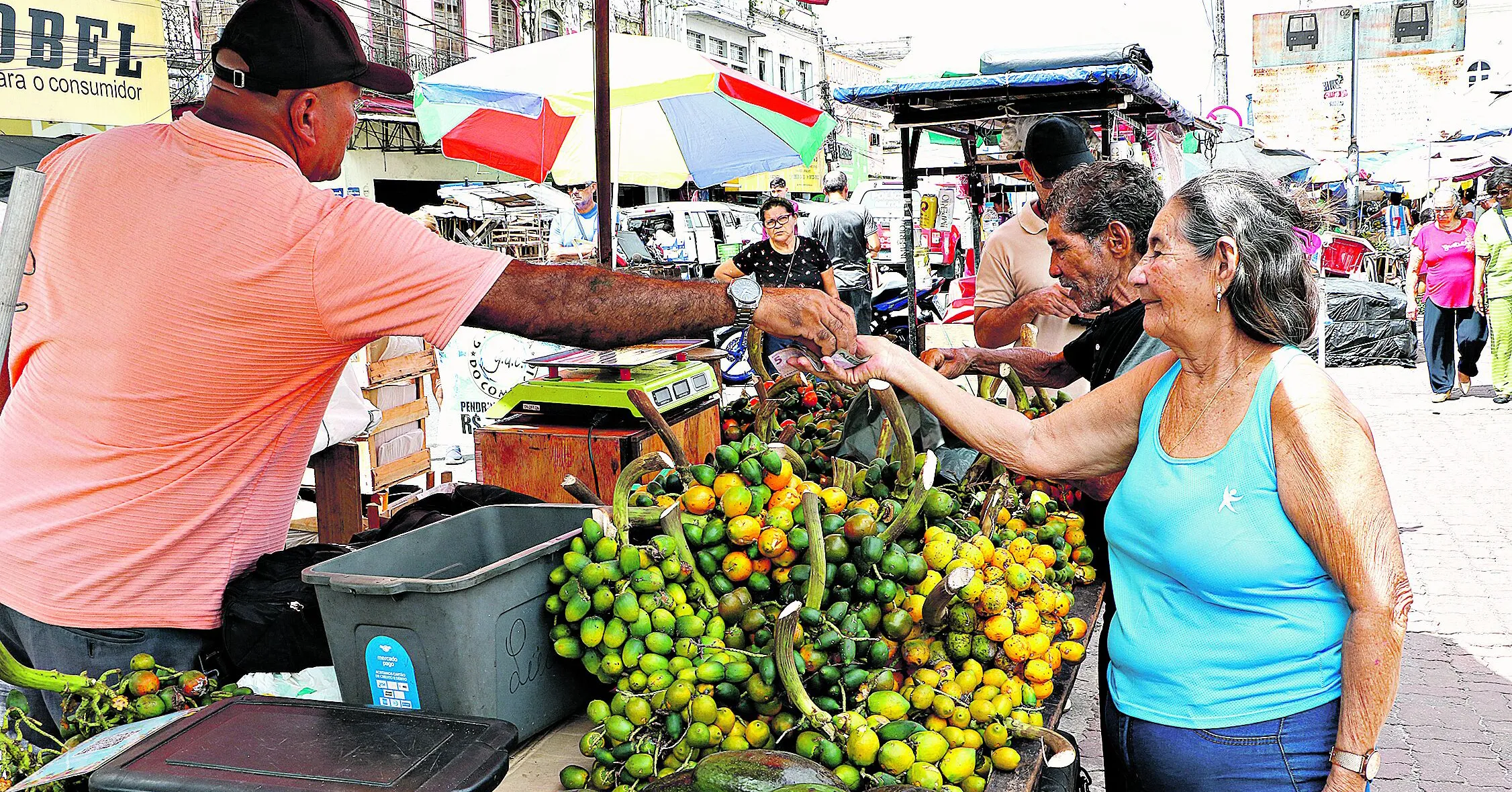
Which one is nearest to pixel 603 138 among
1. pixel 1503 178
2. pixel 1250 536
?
pixel 1250 536

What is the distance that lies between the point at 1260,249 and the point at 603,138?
3.04 m

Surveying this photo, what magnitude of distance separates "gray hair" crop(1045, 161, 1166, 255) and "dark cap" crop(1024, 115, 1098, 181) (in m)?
1.48

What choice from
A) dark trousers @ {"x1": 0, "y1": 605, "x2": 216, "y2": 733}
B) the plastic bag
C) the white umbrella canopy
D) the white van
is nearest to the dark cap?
the plastic bag

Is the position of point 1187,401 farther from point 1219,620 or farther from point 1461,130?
point 1461,130

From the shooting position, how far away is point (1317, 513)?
187 cm

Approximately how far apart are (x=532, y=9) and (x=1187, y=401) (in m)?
28.4

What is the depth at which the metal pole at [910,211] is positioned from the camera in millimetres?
7535

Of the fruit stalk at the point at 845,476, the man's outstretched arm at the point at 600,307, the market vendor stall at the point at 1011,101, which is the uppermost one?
the market vendor stall at the point at 1011,101

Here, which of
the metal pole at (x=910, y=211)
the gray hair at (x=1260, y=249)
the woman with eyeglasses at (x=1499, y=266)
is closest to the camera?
the gray hair at (x=1260, y=249)

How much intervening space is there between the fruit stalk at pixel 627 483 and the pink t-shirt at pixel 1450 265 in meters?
10.3

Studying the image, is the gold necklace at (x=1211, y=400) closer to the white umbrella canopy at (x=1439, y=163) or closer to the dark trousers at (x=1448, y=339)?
the dark trousers at (x=1448, y=339)

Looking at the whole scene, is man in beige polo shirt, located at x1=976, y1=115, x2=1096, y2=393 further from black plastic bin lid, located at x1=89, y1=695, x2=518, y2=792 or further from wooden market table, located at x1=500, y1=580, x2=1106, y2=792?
black plastic bin lid, located at x1=89, y1=695, x2=518, y2=792

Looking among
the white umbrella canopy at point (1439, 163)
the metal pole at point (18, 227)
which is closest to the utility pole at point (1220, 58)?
the white umbrella canopy at point (1439, 163)

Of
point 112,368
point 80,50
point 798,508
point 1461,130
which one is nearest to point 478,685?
point 798,508
